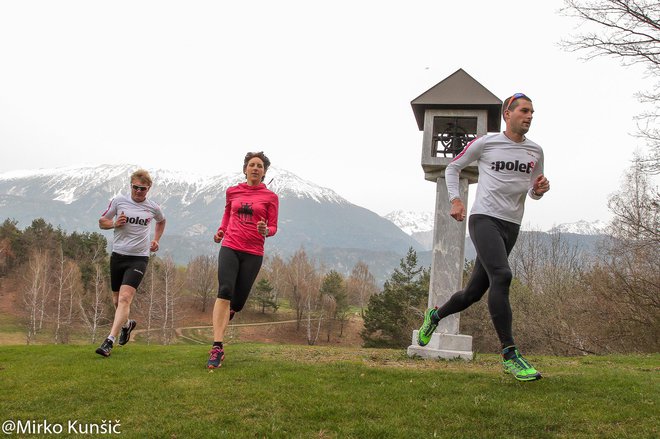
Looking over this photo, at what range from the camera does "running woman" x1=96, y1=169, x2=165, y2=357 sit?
7.00 metres

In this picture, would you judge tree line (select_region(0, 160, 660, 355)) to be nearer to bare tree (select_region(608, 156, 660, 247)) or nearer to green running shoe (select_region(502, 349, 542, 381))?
bare tree (select_region(608, 156, 660, 247))

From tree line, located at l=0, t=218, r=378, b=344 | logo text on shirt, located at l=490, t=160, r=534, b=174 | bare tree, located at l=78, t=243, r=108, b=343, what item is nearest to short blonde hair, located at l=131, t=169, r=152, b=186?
logo text on shirt, located at l=490, t=160, r=534, b=174

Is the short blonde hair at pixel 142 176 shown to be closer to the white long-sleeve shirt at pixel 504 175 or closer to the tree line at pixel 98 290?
the white long-sleeve shirt at pixel 504 175

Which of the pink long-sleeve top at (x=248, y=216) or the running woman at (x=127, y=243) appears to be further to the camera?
the running woman at (x=127, y=243)

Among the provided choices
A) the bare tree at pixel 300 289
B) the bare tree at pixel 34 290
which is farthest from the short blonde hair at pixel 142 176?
the bare tree at pixel 300 289

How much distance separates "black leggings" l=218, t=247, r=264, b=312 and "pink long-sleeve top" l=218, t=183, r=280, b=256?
0.30 ft

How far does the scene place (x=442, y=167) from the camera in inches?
373

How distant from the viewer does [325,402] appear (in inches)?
Result: 164

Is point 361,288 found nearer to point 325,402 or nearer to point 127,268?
point 127,268

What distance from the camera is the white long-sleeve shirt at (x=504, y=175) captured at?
16.0 feet

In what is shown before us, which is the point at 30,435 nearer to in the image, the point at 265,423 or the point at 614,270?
the point at 265,423

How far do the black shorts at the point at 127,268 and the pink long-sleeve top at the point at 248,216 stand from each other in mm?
1674

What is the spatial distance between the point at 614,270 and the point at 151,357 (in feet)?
73.4

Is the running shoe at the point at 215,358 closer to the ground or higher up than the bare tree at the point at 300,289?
higher up
